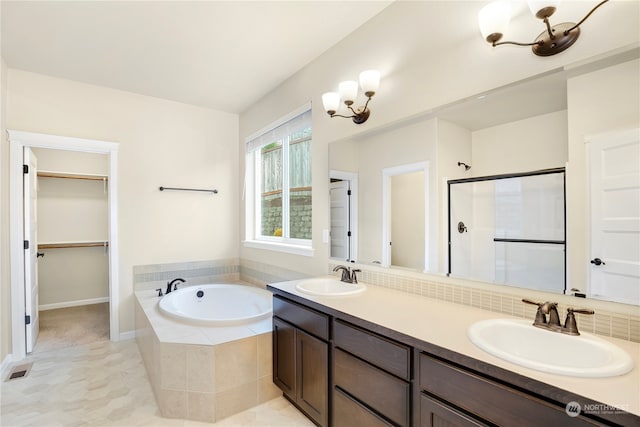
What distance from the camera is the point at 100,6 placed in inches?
79.6

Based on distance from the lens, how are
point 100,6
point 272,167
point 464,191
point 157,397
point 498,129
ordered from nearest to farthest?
point 498,129 → point 464,191 → point 100,6 → point 157,397 → point 272,167

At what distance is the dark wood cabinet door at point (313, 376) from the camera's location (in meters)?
1.69

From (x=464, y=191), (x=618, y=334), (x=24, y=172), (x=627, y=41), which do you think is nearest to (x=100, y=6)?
(x=24, y=172)

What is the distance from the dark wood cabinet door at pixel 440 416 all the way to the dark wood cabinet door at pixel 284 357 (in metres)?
0.94

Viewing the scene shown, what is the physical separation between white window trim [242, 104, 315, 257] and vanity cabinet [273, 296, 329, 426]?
1019 millimetres

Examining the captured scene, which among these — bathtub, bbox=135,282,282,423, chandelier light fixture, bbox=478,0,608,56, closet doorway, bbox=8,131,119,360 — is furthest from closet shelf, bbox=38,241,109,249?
chandelier light fixture, bbox=478,0,608,56

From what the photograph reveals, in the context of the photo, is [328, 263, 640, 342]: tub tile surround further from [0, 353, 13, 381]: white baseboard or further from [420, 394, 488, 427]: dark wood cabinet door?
[0, 353, 13, 381]: white baseboard

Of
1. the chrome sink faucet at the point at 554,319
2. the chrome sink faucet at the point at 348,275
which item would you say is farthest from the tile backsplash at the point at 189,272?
the chrome sink faucet at the point at 554,319

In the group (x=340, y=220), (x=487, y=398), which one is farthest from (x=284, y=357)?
(x=487, y=398)

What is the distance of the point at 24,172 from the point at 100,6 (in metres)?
1.85

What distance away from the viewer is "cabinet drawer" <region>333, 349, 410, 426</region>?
1.27 metres

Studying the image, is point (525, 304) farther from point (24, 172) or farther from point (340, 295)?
point (24, 172)

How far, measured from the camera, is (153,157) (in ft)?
11.6

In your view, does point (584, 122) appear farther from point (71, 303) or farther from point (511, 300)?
point (71, 303)
